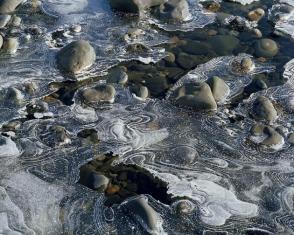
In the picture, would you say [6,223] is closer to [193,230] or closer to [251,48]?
[193,230]

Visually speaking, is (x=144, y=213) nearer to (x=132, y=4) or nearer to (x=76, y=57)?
(x=76, y=57)

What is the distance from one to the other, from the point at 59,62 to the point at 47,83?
0.30 metres

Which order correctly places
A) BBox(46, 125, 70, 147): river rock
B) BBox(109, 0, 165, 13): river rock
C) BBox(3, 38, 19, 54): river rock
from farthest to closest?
BBox(109, 0, 165, 13): river rock, BBox(3, 38, 19, 54): river rock, BBox(46, 125, 70, 147): river rock

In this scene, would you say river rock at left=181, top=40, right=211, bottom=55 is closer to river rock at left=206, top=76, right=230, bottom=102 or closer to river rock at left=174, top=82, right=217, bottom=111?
river rock at left=206, top=76, right=230, bottom=102

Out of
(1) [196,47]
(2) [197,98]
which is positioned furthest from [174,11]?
(2) [197,98]

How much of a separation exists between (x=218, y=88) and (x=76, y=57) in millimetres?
1366

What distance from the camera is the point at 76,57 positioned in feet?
16.4

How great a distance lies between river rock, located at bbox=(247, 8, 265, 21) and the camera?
5.91 meters

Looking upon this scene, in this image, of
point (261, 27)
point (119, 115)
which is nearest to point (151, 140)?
point (119, 115)

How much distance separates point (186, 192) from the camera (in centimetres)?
399

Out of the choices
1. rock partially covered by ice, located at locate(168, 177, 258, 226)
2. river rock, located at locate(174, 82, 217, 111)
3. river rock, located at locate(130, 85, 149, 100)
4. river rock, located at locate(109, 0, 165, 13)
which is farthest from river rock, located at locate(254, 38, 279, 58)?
rock partially covered by ice, located at locate(168, 177, 258, 226)

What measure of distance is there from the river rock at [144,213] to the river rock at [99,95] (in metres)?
1.18

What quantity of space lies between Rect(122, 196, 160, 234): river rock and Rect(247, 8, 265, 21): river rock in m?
2.92

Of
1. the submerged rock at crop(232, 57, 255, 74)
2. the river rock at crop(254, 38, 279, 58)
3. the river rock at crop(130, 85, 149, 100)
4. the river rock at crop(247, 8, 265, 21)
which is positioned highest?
the river rock at crop(247, 8, 265, 21)
